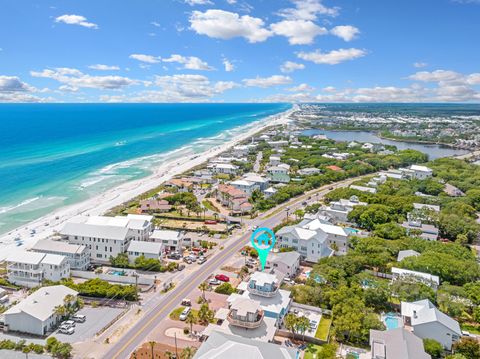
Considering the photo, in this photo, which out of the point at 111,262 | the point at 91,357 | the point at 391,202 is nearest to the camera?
the point at 91,357

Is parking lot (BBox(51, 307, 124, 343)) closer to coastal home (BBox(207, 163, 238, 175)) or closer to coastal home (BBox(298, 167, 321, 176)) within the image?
coastal home (BBox(207, 163, 238, 175))

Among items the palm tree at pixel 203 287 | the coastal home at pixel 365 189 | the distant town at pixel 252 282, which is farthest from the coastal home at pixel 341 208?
the palm tree at pixel 203 287

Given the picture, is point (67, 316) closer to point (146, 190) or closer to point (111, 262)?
point (111, 262)

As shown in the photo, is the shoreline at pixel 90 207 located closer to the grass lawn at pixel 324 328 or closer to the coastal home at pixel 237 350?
the coastal home at pixel 237 350

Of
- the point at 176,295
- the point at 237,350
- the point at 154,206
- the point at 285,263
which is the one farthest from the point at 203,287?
the point at 154,206

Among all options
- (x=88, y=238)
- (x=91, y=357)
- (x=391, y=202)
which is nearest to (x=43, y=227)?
(x=88, y=238)
